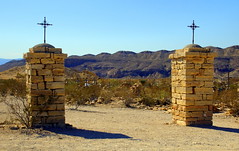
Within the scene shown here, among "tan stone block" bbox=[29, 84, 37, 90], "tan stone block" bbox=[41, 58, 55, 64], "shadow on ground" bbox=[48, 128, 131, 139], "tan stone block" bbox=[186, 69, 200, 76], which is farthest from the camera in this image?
"tan stone block" bbox=[186, 69, 200, 76]

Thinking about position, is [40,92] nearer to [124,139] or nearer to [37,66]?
[37,66]

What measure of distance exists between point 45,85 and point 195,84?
491cm

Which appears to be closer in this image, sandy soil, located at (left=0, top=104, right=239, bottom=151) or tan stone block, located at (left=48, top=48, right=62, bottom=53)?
sandy soil, located at (left=0, top=104, right=239, bottom=151)

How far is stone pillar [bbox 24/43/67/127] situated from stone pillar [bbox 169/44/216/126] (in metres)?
A: 4.04

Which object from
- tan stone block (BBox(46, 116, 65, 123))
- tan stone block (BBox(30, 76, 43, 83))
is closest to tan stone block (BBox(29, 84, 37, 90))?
tan stone block (BBox(30, 76, 43, 83))

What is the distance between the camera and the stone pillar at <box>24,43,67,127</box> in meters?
8.49

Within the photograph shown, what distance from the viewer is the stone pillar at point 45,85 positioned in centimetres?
849

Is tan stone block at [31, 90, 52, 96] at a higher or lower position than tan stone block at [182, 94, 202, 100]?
higher

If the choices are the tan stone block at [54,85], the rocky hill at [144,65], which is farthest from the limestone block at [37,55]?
the rocky hill at [144,65]

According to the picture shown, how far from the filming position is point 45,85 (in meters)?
8.62

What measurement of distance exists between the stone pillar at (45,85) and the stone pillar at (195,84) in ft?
13.3

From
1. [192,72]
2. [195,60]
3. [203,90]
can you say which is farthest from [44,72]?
[203,90]

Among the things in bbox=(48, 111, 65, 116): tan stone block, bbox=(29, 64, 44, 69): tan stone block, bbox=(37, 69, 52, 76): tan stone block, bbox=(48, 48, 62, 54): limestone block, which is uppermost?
bbox=(48, 48, 62, 54): limestone block

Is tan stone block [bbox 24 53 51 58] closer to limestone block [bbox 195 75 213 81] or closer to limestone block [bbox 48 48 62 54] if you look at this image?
limestone block [bbox 48 48 62 54]
